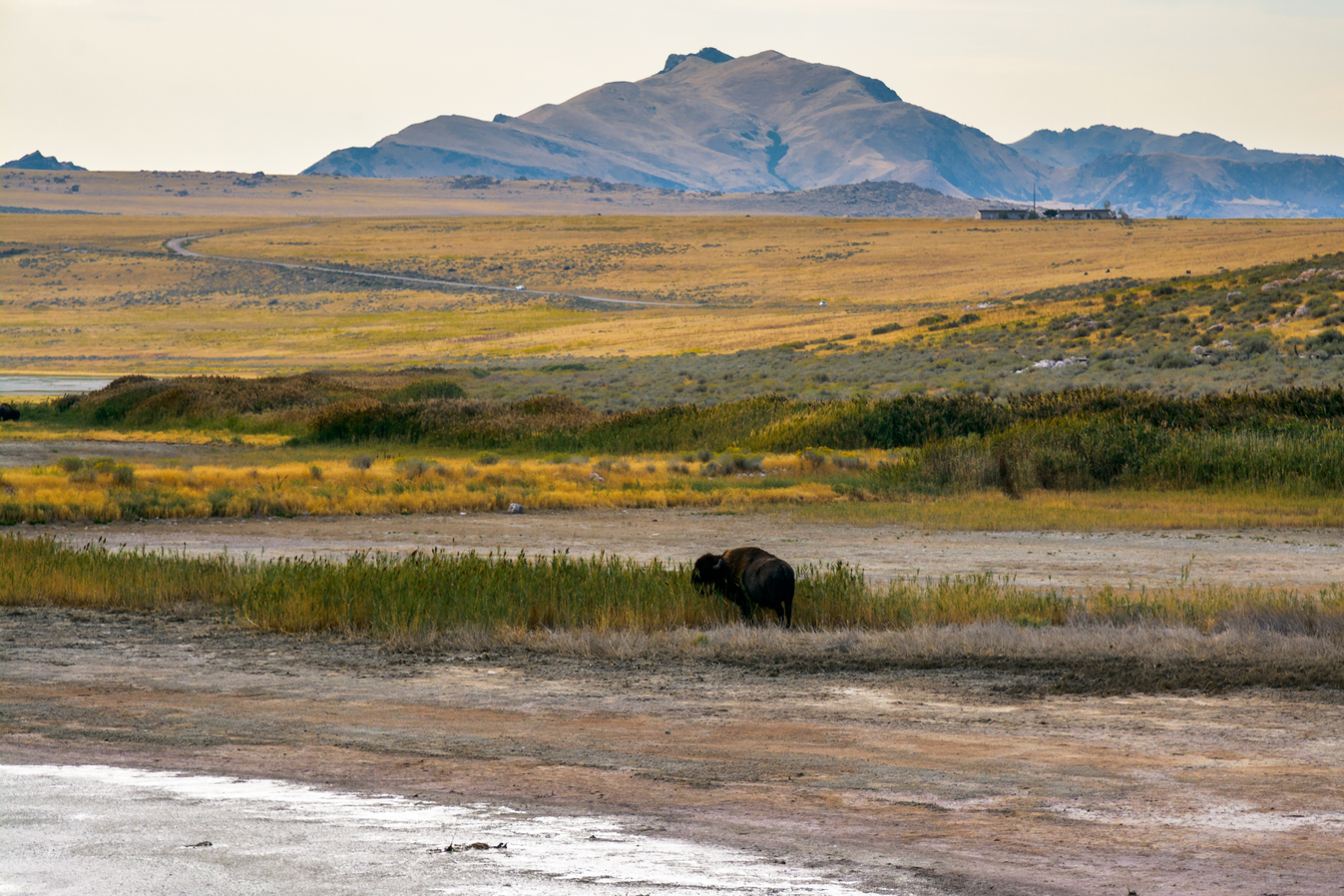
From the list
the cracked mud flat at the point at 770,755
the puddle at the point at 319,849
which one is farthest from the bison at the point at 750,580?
the puddle at the point at 319,849

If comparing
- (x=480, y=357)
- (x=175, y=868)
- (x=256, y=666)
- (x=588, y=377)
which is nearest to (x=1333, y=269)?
(x=588, y=377)

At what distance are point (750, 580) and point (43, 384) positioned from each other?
70.1m

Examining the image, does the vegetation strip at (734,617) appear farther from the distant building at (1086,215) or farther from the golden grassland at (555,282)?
the distant building at (1086,215)

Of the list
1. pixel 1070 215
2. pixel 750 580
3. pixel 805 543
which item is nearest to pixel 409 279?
pixel 1070 215

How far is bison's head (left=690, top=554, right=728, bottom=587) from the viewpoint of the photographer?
43.3 ft

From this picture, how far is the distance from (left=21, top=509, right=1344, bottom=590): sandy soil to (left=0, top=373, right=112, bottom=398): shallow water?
152ft

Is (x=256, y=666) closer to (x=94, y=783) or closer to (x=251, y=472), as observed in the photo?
(x=94, y=783)

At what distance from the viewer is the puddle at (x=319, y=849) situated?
5.53 meters

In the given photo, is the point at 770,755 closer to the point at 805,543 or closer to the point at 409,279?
the point at 805,543

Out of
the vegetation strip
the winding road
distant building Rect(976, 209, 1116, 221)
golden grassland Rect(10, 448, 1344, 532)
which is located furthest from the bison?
distant building Rect(976, 209, 1116, 221)

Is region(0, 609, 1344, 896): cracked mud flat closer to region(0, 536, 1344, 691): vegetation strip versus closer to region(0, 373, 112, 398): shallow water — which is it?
region(0, 536, 1344, 691): vegetation strip

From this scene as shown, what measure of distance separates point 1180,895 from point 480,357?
83.7 metres

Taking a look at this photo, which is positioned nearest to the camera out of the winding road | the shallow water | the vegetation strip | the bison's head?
the vegetation strip

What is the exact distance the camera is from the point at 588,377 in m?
66.7
